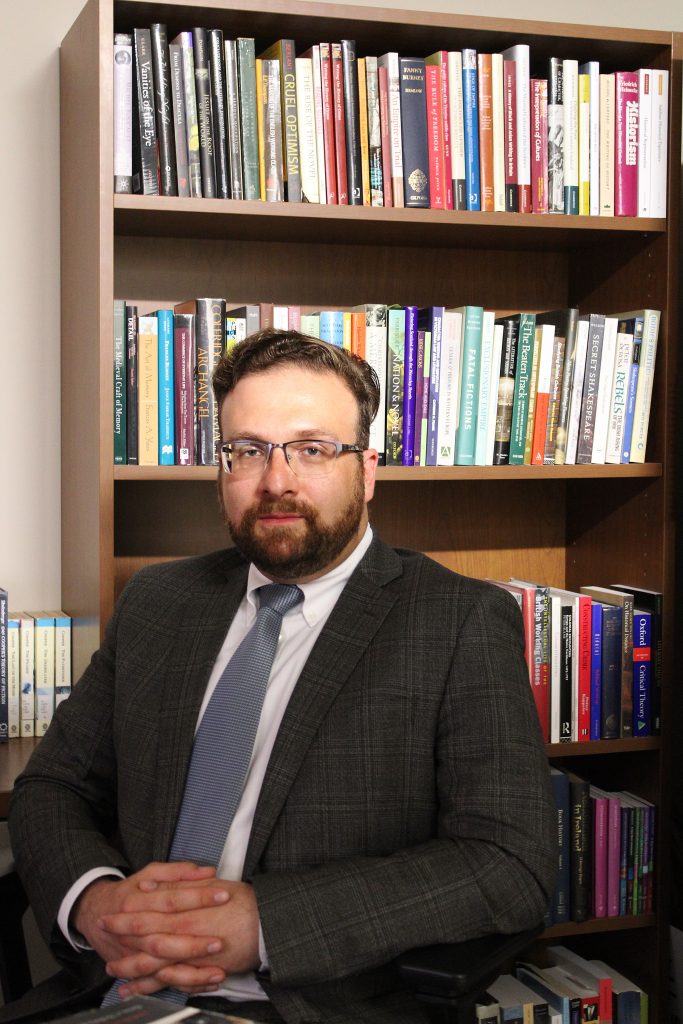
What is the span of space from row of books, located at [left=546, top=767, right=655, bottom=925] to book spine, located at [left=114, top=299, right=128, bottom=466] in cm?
111

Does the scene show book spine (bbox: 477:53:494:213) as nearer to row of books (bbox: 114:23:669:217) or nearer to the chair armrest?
row of books (bbox: 114:23:669:217)

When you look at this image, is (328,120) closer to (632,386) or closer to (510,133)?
(510,133)

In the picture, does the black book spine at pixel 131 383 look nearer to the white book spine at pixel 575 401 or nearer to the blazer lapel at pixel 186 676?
the blazer lapel at pixel 186 676

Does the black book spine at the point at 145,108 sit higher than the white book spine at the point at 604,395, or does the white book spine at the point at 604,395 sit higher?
the black book spine at the point at 145,108

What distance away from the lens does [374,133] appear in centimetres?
217

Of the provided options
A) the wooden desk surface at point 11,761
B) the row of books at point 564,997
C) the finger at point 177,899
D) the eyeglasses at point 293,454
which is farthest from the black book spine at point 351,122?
the row of books at point 564,997

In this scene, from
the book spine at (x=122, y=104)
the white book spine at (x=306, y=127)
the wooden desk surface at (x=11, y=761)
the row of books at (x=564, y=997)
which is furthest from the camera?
the row of books at (x=564, y=997)

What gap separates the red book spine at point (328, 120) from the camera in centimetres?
215

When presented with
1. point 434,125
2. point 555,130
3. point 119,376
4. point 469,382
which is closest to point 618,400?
point 469,382

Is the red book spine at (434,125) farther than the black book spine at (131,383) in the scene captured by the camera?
Yes

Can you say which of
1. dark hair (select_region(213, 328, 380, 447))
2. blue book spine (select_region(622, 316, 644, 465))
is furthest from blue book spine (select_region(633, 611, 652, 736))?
dark hair (select_region(213, 328, 380, 447))

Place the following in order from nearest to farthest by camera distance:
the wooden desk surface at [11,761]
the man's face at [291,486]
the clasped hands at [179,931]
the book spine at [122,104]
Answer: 1. the clasped hands at [179,931]
2. the man's face at [291,486]
3. the wooden desk surface at [11,761]
4. the book spine at [122,104]

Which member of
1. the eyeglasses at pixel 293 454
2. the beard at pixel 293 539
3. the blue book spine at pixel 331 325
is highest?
the blue book spine at pixel 331 325

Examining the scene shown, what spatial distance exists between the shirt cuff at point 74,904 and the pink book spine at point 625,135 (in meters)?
1.61
